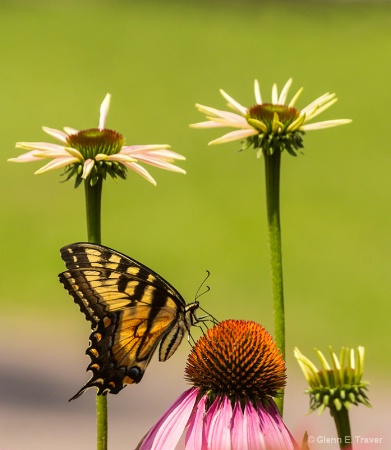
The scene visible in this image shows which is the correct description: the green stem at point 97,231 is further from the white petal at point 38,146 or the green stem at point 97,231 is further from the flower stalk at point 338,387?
the flower stalk at point 338,387

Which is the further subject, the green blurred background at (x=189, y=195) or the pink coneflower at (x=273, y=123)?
the green blurred background at (x=189, y=195)

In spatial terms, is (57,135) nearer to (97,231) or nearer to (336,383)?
(97,231)

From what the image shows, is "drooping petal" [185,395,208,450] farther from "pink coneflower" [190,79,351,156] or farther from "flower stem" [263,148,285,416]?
"pink coneflower" [190,79,351,156]

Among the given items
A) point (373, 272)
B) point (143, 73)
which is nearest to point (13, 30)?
point (143, 73)

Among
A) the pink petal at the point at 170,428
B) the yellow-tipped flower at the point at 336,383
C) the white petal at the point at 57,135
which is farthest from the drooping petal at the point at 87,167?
the yellow-tipped flower at the point at 336,383

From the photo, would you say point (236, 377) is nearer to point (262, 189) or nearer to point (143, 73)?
point (262, 189)

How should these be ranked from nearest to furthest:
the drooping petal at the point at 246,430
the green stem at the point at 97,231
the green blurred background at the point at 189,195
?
the drooping petal at the point at 246,430, the green stem at the point at 97,231, the green blurred background at the point at 189,195

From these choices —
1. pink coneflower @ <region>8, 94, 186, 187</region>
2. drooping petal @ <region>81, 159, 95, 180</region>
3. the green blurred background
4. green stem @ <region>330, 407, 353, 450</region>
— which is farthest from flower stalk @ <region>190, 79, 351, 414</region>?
the green blurred background
